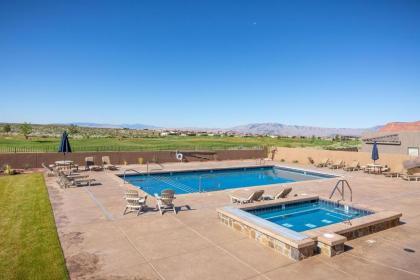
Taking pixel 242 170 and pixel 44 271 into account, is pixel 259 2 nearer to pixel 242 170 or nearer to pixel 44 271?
pixel 242 170

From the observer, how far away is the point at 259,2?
25031mm

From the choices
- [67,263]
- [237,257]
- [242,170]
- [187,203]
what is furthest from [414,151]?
[67,263]

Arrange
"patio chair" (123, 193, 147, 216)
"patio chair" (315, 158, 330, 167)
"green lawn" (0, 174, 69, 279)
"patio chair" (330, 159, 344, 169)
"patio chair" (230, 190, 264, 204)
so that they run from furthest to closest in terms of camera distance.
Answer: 1. "patio chair" (315, 158, 330, 167)
2. "patio chair" (330, 159, 344, 169)
3. "patio chair" (230, 190, 264, 204)
4. "patio chair" (123, 193, 147, 216)
5. "green lawn" (0, 174, 69, 279)

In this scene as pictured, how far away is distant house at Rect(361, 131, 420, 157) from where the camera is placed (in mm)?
24828

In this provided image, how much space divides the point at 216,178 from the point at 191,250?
44.9ft

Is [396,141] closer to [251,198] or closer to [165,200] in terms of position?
[251,198]

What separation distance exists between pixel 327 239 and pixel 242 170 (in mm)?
16893

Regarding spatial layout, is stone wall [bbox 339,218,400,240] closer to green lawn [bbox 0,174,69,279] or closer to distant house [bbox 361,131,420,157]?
green lawn [bbox 0,174,69,279]

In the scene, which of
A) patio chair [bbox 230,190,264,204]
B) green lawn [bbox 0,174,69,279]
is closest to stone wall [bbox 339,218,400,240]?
patio chair [bbox 230,190,264,204]

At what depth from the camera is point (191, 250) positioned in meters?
6.54

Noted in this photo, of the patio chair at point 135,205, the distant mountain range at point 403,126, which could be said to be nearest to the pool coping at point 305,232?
the patio chair at point 135,205

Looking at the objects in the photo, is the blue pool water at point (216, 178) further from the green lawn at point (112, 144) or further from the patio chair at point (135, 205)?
the green lawn at point (112, 144)

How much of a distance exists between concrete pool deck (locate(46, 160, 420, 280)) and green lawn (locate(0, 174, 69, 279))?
0.86 ft

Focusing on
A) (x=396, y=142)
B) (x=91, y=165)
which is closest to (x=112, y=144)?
(x=91, y=165)
